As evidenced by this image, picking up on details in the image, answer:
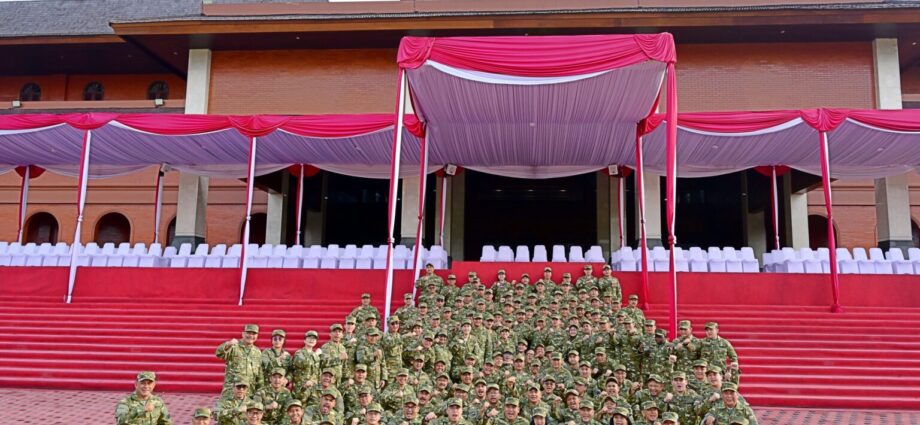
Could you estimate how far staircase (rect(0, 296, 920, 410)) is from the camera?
9.32 m

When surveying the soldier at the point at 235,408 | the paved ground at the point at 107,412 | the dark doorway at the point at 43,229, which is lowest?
the paved ground at the point at 107,412

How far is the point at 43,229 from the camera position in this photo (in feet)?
77.5

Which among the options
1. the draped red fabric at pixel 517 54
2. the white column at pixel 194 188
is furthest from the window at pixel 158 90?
the draped red fabric at pixel 517 54

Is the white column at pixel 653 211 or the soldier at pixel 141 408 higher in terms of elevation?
the white column at pixel 653 211

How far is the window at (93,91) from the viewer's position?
2473cm

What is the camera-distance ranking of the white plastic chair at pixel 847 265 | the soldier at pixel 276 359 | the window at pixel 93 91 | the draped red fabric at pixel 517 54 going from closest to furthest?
the soldier at pixel 276 359 < the draped red fabric at pixel 517 54 < the white plastic chair at pixel 847 265 < the window at pixel 93 91

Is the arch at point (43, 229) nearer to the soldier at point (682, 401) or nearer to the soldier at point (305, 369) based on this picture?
the soldier at point (305, 369)

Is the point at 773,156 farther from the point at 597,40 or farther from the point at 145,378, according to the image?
the point at 145,378

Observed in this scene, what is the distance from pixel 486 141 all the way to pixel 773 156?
6.73 m

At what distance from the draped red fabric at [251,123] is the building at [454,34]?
15.9ft

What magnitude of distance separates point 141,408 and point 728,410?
4.82 m

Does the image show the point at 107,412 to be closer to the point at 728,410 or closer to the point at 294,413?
the point at 294,413

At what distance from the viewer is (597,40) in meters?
10.4

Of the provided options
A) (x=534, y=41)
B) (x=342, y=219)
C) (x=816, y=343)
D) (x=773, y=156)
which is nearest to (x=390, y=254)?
(x=534, y=41)
